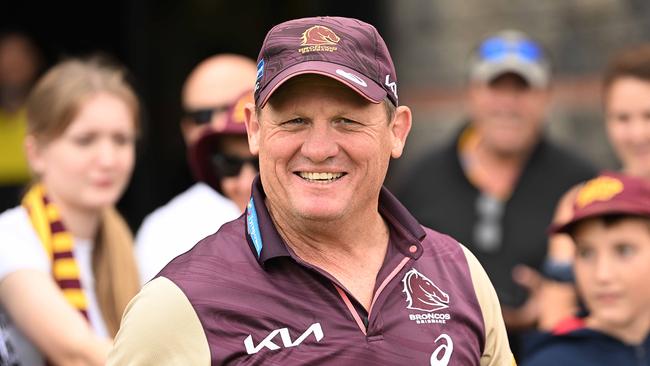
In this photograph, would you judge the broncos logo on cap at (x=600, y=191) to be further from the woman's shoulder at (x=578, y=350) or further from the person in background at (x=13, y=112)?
the person in background at (x=13, y=112)

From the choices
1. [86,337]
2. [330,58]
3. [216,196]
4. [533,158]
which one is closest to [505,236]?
[533,158]

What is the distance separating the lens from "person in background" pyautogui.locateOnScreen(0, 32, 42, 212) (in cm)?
782

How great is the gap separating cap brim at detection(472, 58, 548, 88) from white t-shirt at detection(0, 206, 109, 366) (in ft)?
7.87

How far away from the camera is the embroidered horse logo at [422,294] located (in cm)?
297

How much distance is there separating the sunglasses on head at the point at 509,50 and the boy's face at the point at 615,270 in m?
1.66

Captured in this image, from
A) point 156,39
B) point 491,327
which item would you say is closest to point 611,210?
point 491,327

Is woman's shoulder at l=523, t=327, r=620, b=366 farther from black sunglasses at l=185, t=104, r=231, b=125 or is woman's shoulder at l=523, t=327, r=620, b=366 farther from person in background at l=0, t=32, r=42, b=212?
person in background at l=0, t=32, r=42, b=212

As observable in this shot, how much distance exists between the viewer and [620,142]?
5.42m

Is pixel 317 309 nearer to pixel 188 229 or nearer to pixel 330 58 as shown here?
pixel 330 58

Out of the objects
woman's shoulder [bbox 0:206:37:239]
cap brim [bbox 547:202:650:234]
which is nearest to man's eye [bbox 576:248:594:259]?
cap brim [bbox 547:202:650:234]

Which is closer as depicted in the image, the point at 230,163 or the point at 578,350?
the point at 578,350

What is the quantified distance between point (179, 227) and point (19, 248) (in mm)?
630

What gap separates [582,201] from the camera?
4.64m

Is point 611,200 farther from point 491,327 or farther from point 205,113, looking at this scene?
point 205,113
